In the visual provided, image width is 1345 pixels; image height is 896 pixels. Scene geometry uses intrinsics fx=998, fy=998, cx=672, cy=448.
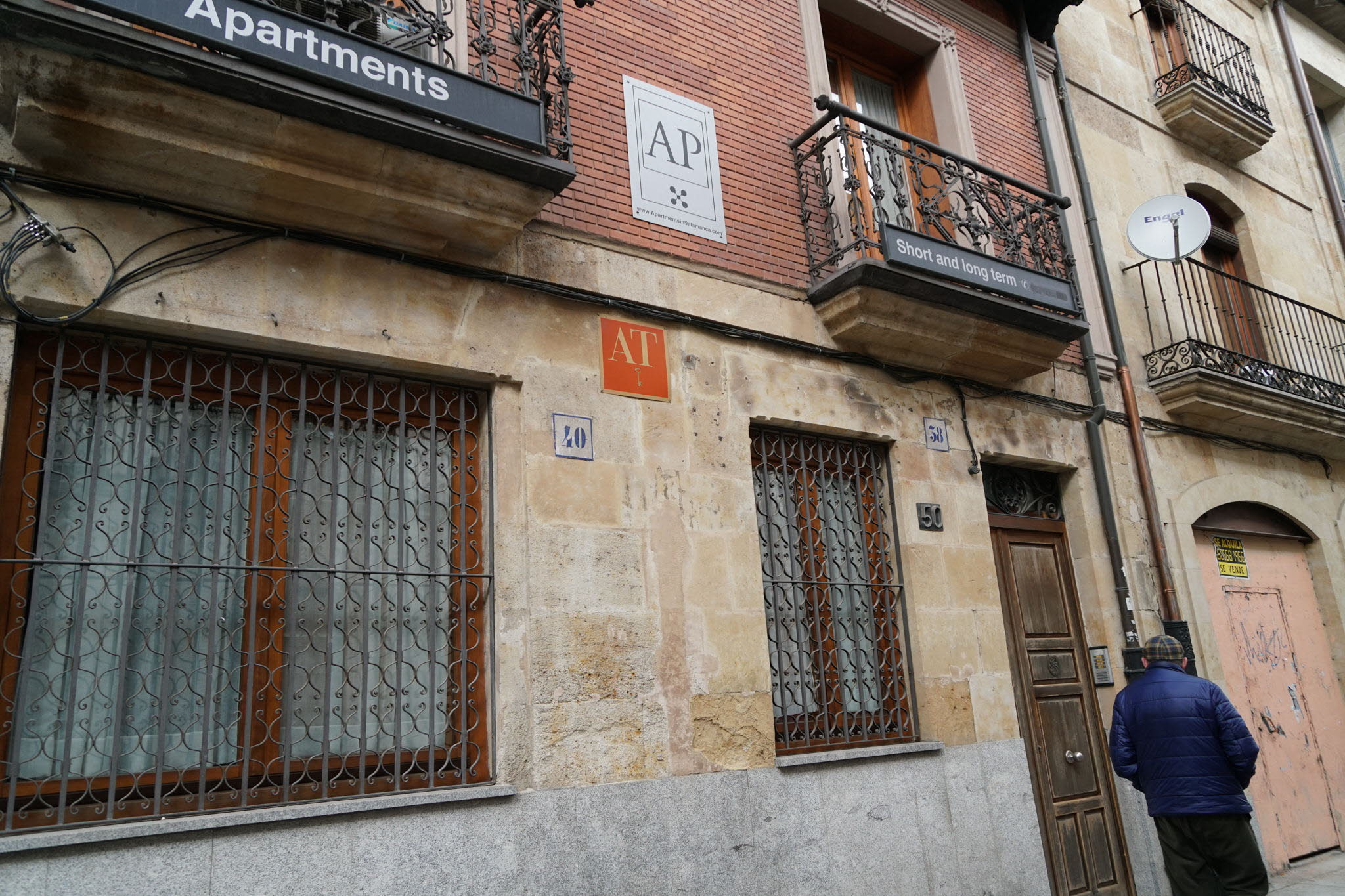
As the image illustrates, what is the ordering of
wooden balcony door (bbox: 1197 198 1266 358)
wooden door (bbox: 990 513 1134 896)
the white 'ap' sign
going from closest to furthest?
the white 'ap' sign → wooden door (bbox: 990 513 1134 896) → wooden balcony door (bbox: 1197 198 1266 358)

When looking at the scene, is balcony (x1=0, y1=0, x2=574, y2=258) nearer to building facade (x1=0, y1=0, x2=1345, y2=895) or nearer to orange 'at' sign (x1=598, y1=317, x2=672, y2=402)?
building facade (x1=0, y1=0, x2=1345, y2=895)

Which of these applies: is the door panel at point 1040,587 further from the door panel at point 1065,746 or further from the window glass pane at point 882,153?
the window glass pane at point 882,153

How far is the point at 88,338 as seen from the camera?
14.3 ft

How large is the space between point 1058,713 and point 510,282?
508 centimetres

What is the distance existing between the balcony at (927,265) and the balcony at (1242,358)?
1.93 meters

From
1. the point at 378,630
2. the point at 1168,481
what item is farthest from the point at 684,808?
the point at 1168,481

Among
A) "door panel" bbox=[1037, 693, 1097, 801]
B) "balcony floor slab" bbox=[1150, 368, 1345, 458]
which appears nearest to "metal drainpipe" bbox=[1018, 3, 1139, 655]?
"door panel" bbox=[1037, 693, 1097, 801]

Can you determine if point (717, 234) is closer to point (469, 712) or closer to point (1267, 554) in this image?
point (469, 712)

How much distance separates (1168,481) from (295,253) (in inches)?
290

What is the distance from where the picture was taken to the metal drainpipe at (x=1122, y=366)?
818cm

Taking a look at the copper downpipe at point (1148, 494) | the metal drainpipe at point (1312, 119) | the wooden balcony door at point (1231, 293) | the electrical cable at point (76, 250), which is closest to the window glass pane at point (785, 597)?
the electrical cable at point (76, 250)

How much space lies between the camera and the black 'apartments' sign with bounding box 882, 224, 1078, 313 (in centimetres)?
659

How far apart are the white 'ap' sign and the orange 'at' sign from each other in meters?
0.78

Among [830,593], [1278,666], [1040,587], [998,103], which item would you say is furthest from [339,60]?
[1278,666]
